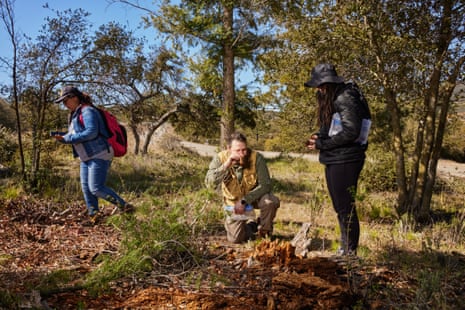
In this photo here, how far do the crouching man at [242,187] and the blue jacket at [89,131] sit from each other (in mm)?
1470

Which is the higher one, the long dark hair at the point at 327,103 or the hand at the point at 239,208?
the long dark hair at the point at 327,103

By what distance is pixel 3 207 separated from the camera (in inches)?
199

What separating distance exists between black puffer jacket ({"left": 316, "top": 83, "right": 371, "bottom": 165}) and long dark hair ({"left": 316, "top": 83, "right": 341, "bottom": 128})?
5 cm

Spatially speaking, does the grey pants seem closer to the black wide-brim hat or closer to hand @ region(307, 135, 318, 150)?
hand @ region(307, 135, 318, 150)

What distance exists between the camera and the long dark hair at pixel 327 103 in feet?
11.7

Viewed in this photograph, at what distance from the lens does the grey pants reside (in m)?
4.16

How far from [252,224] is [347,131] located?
1.60 metres

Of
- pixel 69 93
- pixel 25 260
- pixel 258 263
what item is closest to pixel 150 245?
pixel 258 263

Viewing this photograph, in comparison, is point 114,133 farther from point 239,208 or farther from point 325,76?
point 325,76

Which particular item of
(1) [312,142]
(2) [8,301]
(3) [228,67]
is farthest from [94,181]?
(3) [228,67]

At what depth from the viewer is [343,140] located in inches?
134

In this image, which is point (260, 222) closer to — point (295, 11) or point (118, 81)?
point (295, 11)

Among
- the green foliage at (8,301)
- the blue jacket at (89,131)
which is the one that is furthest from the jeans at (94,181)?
the green foliage at (8,301)

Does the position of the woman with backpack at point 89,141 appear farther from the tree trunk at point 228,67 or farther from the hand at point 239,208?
the tree trunk at point 228,67
